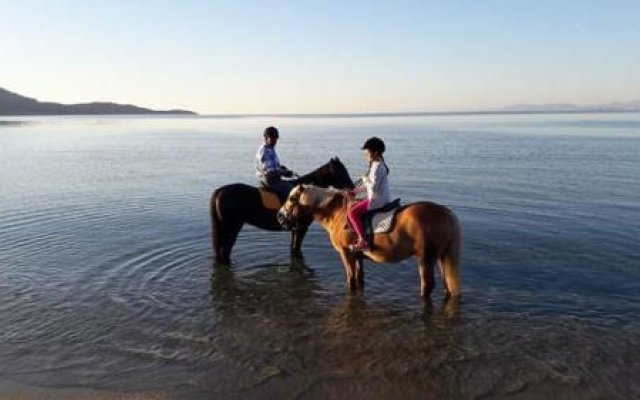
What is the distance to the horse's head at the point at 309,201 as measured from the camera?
1008cm

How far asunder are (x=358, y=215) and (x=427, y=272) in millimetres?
1405

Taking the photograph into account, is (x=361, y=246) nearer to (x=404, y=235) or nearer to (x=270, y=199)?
(x=404, y=235)

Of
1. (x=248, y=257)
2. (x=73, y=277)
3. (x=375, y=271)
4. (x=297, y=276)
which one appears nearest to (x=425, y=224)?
(x=375, y=271)

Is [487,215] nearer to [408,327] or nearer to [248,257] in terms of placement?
[248,257]

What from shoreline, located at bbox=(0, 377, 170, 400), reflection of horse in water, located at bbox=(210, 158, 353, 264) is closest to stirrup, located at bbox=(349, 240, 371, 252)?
reflection of horse in water, located at bbox=(210, 158, 353, 264)

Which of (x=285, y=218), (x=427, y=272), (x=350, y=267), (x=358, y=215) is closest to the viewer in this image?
(x=427, y=272)

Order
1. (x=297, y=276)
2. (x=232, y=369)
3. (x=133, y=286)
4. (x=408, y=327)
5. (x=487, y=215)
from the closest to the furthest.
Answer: (x=232, y=369) → (x=408, y=327) → (x=133, y=286) → (x=297, y=276) → (x=487, y=215)

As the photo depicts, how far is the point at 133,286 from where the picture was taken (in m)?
10.1

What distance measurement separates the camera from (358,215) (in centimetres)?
947

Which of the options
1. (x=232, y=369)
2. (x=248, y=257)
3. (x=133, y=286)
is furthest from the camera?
(x=248, y=257)

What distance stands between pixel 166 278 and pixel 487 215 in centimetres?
889

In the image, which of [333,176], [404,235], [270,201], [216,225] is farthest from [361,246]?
[216,225]

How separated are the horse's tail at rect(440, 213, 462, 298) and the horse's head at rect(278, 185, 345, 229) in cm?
200

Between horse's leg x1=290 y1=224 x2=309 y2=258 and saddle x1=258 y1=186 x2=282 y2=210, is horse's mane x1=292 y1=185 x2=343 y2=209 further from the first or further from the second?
horse's leg x1=290 y1=224 x2=309 y2=258
